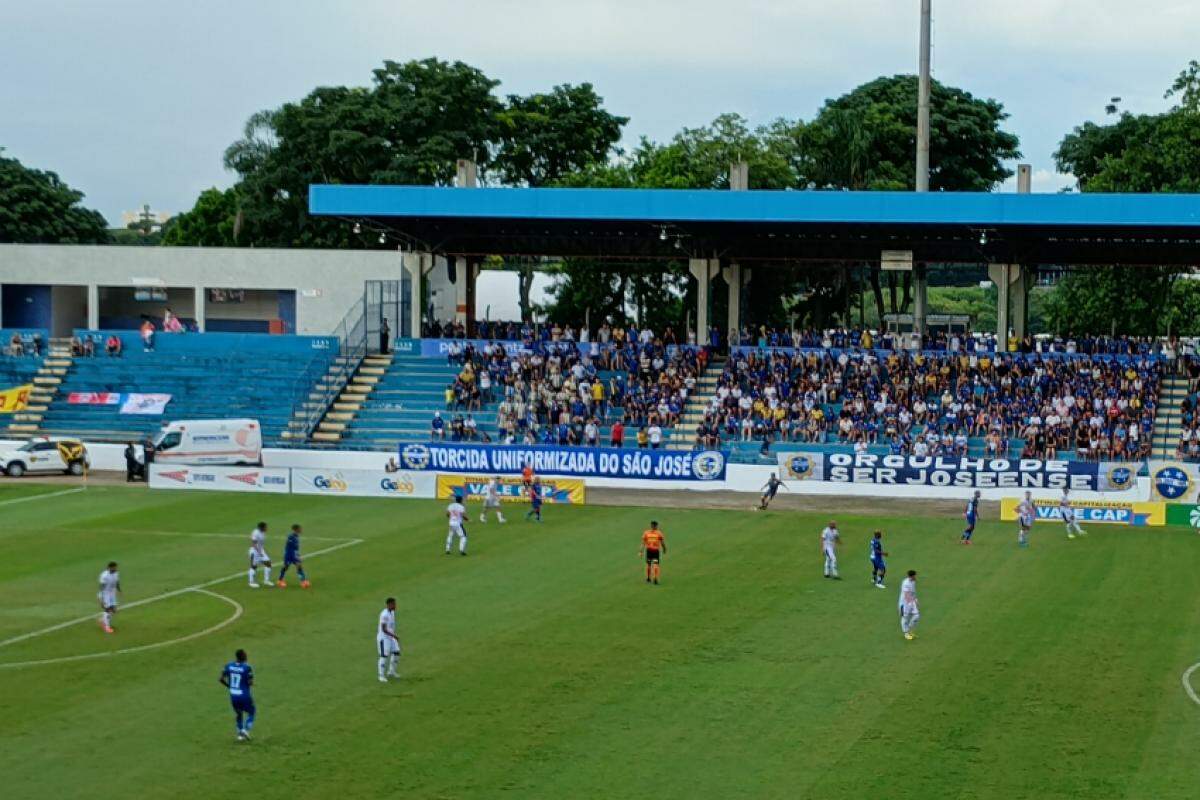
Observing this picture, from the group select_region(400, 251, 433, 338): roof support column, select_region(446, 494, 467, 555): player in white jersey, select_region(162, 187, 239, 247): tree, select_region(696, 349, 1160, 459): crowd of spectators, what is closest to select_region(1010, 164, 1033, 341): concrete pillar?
select_region(696, 349, 1160, 459): crowd of spectators

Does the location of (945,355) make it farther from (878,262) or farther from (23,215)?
(23,215)

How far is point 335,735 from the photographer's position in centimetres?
2342

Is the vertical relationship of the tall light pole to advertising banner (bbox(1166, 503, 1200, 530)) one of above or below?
above

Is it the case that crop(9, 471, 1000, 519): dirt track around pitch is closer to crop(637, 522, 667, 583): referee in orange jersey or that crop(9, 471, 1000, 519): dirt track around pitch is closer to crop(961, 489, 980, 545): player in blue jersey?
crop(961, 489, 980, 545): player in blue jersey

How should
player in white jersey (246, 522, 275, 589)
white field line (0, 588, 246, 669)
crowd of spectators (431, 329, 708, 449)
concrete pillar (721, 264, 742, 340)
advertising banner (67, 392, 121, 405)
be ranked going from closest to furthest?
white field line (0, 588, 246, 669) → player in white jersey (246, 522, 275, 589) → crowd of spectators (431, 329, 708, 449) → advertising banner (67, 392, 121, 405) → concrete pillar (721, 264, 742, 340)

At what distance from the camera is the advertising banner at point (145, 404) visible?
67.5 m

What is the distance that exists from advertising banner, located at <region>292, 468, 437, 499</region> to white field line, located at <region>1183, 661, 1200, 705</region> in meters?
30.2

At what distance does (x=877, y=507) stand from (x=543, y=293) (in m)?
53.4

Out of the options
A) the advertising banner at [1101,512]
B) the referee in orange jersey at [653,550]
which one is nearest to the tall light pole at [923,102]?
the advertising banner at [1101,512]

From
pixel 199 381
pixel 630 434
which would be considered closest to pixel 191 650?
pixel 630 434

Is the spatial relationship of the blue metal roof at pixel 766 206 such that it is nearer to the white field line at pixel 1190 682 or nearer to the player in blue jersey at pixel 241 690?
the white field line at pixel 1190 682

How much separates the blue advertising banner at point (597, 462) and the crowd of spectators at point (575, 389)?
2.41 m

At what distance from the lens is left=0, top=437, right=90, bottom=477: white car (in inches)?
2363

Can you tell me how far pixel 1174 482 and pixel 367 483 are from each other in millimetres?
27968
